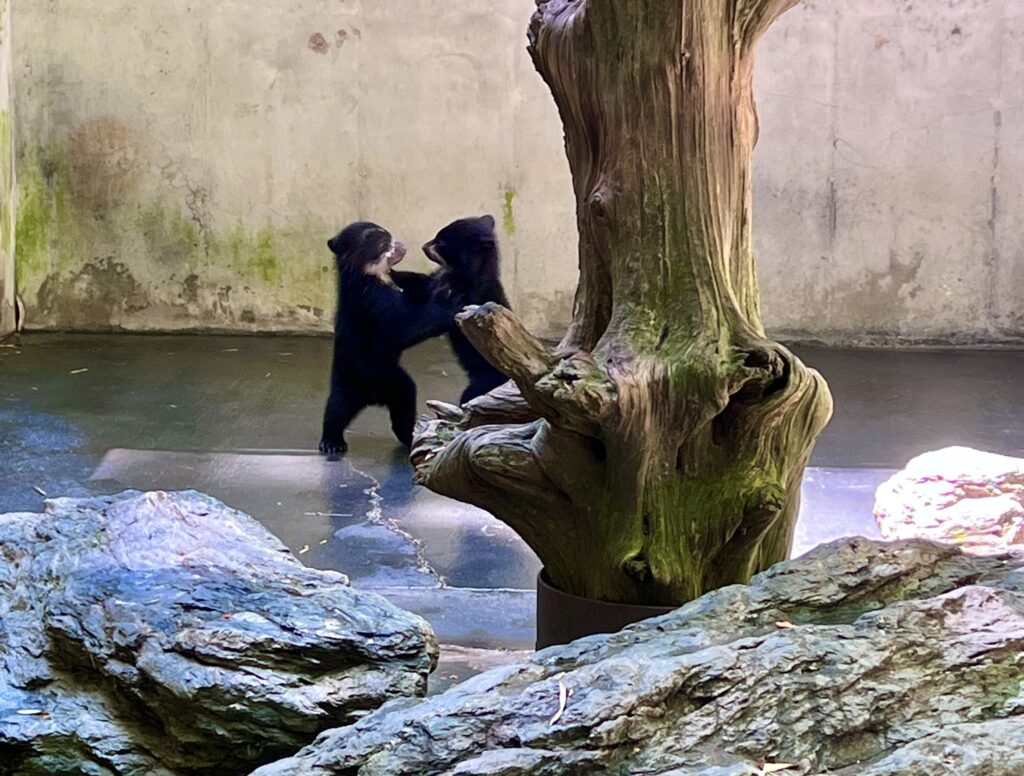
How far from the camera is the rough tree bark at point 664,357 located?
235cm

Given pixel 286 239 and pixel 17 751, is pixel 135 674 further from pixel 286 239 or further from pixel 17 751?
pixel 286 239

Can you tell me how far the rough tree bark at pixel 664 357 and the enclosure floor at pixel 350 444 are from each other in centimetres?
51

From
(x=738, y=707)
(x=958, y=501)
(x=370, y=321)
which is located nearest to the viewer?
(x=738, y=707)

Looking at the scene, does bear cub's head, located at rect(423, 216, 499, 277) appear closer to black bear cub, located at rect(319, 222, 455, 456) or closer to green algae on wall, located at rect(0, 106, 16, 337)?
black bear cub, located at rect(319, 222, 455, 456)

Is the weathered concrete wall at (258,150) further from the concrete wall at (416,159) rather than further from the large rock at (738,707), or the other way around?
the large rock at (738,707)

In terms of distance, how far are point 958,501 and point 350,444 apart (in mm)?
2819

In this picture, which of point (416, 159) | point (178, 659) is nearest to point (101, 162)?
point (416, 159)

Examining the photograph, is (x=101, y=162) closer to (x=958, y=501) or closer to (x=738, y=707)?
(x=958, y=501)

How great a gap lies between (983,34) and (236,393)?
524 cm

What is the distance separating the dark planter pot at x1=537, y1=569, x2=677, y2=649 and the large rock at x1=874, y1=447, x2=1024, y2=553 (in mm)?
1613

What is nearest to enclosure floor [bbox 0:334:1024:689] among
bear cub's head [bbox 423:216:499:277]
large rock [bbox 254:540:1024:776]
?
bear cub's head [bbox 423:216:499:277]

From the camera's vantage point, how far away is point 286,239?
8625 mm

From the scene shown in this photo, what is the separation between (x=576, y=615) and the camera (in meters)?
2.55

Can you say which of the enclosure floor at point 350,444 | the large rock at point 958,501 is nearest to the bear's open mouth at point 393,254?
the enclosure floor at point 350,444
